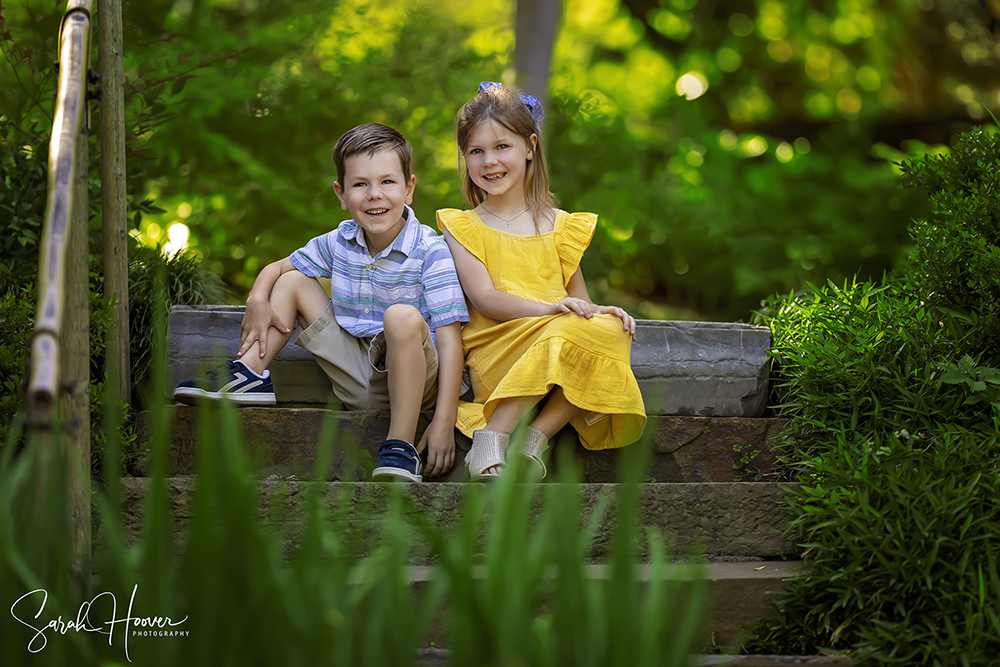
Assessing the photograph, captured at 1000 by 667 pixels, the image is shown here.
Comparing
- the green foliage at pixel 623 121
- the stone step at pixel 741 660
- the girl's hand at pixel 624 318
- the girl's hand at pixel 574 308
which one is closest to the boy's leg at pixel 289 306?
the girl's hand at pixel 574 308

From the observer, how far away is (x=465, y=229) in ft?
8.66

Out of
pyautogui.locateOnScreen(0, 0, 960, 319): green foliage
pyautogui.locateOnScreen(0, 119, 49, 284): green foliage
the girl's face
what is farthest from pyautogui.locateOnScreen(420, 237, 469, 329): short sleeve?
pyautogui.locateOnScreen(0, 0, 960, 319): green foliage

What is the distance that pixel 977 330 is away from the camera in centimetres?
219

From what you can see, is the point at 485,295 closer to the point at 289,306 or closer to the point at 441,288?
the point at 441,288

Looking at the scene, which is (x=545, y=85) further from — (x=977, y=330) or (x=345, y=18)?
(x=977, y=330)

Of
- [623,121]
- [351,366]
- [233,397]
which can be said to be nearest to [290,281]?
[351,366]

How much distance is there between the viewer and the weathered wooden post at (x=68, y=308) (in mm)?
1016

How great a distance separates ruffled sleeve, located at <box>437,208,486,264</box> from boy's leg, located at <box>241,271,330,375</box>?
45cm

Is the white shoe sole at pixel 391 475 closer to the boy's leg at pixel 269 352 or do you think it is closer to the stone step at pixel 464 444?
the stone step at pixel 464 444

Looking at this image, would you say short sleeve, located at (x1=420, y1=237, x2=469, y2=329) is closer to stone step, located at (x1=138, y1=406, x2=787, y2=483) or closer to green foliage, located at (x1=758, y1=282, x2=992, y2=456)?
stone step, located at (x1=138, y1=406, x2=787, y2=483)

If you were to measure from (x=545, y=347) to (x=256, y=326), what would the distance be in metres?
0.84

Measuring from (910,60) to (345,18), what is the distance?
5281mm

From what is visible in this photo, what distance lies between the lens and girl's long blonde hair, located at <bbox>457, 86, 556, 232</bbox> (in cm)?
264

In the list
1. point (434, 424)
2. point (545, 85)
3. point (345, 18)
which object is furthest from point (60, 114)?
point (345, 18)
